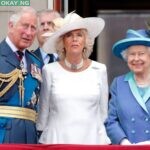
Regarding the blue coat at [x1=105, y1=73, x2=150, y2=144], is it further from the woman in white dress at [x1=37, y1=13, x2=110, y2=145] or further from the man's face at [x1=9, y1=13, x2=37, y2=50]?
the man's face at [x1=9, y1=13, x2=37, y2=50]

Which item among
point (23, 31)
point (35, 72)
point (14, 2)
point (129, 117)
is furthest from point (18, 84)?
point (14, 2)

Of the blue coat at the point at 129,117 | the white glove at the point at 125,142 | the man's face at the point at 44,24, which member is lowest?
the white glove at the point at 125,142

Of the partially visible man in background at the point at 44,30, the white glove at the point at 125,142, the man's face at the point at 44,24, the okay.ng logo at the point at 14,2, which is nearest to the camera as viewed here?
the white glove at the point at 125,142

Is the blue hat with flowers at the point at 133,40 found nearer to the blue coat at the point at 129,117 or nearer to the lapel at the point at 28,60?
the blue coat at the point at 129,117

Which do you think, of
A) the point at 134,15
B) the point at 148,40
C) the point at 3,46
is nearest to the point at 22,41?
the point at 3,46

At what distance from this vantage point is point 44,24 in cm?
694

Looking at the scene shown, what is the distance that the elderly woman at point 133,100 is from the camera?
5699 millimetres

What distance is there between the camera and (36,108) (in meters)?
5.98

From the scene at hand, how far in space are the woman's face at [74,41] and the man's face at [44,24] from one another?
81 cm

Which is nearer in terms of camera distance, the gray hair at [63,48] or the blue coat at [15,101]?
the blue coat at [15,101]

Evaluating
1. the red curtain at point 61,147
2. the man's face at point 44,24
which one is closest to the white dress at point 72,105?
the red curtain at point 61,147

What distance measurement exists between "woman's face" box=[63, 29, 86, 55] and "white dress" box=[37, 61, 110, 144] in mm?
166

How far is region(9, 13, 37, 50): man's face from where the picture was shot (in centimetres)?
586

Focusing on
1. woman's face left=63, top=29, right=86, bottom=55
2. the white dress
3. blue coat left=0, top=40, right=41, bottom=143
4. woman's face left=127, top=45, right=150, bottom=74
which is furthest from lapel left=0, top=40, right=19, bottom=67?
woman's face left=127, top=45, right=150, bottom=74
